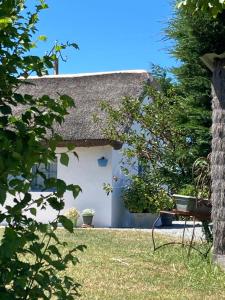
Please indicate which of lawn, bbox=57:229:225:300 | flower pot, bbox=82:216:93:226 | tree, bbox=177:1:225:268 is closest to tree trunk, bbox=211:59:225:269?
tree, bbox=177:1:225:268

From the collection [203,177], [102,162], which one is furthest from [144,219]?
[203,177]

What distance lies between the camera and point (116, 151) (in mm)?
15203

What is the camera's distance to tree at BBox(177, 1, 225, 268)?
7.25 m

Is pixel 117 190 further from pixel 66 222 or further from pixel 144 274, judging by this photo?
pixel 66 222

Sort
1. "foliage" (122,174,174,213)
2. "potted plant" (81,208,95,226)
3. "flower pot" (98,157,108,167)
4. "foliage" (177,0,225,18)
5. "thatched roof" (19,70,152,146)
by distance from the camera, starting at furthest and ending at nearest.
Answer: "thatched roof" (19,70,152,146) < "flower pot" (98,157,108,167) < "potted plant" (81,208,95,226) < "foliage" (122,174,174,213) < "foliage" (177,0,225,18)

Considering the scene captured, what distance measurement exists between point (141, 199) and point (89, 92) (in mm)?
4241

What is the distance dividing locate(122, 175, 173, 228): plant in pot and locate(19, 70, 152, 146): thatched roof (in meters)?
1.47

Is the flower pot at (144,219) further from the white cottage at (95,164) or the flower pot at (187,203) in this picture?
the flower pot at (187,203)

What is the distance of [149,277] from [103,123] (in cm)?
915

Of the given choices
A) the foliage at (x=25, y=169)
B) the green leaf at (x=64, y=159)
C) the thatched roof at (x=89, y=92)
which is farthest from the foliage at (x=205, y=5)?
the thatched roof at (x=89, y=92)

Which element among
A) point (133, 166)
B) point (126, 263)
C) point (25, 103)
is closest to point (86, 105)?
point (133, 166)

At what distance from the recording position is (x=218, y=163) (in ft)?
24.2

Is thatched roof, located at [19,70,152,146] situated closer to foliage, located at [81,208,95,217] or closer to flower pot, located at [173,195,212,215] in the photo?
foliage, located at [81,208,95,217]

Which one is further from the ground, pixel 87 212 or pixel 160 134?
pixel 160 134
